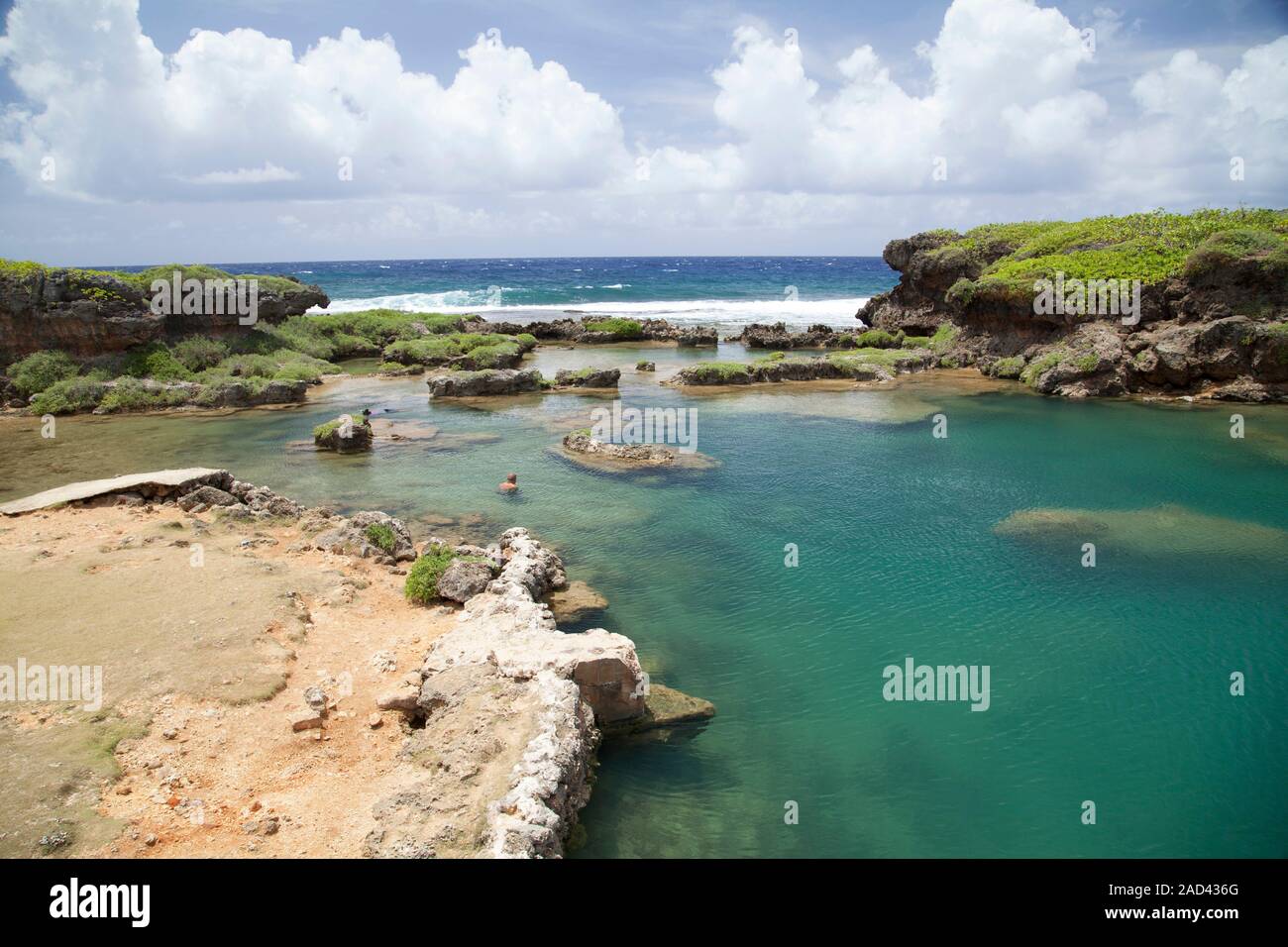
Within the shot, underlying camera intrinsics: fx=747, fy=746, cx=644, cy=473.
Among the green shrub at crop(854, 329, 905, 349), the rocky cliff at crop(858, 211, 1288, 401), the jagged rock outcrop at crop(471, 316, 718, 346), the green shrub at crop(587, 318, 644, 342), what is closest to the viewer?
the rocky cliff at crop(858, 211, 1288, 401)

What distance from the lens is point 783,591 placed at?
56.0 ft

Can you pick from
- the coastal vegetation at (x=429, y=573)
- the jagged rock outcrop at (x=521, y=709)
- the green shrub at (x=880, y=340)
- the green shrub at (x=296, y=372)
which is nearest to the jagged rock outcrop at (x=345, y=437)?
the green shrub at (x=296, y=372)

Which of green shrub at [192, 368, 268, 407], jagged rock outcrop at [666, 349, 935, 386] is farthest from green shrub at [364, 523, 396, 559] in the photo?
jagged rock outcrop at [666, 349, 935, 386]

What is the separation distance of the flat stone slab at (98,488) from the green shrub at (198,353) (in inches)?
842

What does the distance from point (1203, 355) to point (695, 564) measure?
34.9 m

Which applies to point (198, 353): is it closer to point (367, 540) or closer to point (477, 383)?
point (477, 383)

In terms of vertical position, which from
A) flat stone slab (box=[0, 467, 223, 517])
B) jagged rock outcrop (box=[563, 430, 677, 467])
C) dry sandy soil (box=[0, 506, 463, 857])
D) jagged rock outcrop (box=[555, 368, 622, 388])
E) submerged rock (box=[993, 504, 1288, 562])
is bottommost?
dry sandy soil (box=[0, 506, 463, 857])

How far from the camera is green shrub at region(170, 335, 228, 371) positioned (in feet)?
135

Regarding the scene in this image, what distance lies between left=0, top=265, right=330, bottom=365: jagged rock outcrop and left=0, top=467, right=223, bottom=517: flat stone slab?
20.8 m

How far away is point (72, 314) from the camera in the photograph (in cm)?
3775

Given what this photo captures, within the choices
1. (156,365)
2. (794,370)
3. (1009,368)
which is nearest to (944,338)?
(1009,368)

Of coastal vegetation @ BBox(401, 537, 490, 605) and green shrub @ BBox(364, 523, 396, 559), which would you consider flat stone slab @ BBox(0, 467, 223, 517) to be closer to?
green shrub @ BBox(364, 523, 396, 559)

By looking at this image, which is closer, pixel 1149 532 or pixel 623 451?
pixel 1149 532

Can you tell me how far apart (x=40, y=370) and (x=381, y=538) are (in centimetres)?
3109
